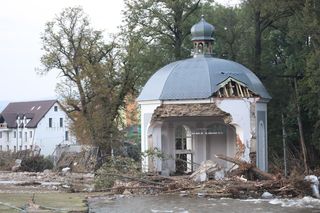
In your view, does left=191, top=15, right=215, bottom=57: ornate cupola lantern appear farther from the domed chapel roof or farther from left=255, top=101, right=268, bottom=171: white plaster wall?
left=255, top=101, right=268, bottom=171: white plaster wall

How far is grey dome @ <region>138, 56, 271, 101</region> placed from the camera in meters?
31.9

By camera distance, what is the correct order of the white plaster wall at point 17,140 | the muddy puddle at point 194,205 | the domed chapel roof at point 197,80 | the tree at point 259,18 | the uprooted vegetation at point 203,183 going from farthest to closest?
the white plaster wall at point 17,140 → the tree at point 259,18 → the domed chapel roof at point 197,80 → the uprooted vegetation at point 203,183 → the muddy puddle at point 194,205

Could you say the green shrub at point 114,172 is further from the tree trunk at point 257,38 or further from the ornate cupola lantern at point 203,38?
the tree trunk at point 257,38

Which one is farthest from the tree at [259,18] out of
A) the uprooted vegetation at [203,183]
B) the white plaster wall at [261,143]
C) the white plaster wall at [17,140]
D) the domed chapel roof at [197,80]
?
the white plaster wall at [17,140]

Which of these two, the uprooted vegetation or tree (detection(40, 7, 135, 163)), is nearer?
the uprooted vegetation

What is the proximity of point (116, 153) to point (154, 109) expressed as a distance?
16.3 meters

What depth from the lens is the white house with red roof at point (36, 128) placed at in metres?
86.4

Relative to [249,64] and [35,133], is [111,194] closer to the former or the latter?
[249,64]

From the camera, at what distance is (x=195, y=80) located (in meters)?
32.3

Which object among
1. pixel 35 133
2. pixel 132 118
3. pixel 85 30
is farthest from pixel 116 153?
pixel 35 133

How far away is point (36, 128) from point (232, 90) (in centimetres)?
5767

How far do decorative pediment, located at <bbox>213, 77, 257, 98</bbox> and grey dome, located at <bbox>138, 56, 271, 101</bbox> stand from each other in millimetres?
149

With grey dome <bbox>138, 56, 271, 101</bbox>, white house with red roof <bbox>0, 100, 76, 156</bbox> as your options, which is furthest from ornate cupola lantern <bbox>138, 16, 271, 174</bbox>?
white house with red roof <bbox>0, 100, 76, 156</bbox>

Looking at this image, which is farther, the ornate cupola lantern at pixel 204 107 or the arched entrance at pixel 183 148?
the arched entrance at pixel 183 148
